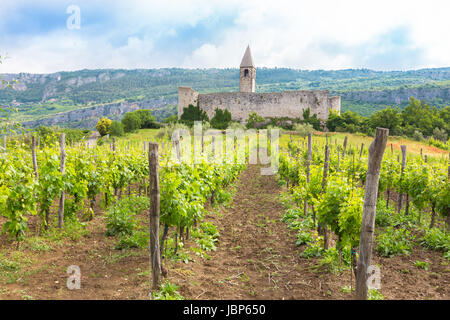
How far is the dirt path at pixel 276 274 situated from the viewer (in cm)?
390

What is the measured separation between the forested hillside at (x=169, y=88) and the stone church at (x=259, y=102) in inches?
1531

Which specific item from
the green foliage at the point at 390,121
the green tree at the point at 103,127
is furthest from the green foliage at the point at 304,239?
the green tree at the point at 103,127

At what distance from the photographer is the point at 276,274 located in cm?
459

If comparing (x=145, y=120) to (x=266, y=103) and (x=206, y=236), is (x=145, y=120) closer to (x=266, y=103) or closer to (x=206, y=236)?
(x=266, y=103)

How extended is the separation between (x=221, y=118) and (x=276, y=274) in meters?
36.1

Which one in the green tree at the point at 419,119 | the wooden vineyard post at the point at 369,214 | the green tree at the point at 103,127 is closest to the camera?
the wooden vineyard post at the point at 369,214

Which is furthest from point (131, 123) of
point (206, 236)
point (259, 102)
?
point (206, 236)

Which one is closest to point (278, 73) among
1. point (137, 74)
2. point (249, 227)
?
point (137, 74)

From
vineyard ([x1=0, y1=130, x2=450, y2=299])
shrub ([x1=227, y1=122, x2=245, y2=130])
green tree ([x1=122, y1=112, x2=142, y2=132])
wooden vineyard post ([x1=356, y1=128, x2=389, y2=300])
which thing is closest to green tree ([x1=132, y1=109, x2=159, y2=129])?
green tree ([x1=122, y1=112, x2=142, y2=132])

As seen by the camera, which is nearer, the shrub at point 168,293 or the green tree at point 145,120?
the shrub at point 168,293

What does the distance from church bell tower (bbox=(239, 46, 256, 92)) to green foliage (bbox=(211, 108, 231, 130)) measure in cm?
468

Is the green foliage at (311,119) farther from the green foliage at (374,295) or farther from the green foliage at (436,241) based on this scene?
the green foliage at (374,295)
